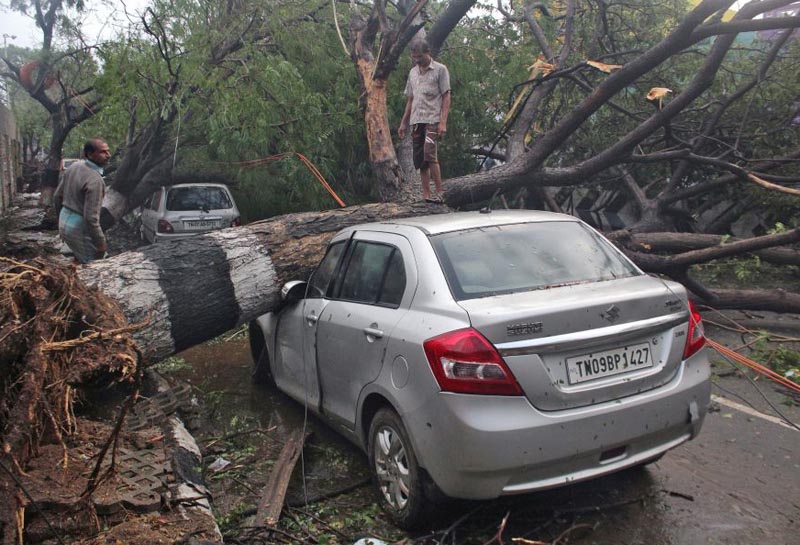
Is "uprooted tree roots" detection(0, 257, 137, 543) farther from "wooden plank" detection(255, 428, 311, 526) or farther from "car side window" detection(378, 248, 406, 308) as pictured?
"car side window" detection(378, 248, 406, 308)

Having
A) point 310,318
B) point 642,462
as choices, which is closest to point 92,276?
point 310,318

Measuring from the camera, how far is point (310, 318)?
463 centimetres

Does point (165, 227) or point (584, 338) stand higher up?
point (584, 338)

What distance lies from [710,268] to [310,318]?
7.58 meters

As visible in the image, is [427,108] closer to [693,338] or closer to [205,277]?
[205,277]

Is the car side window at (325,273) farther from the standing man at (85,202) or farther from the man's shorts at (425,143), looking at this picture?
the standing man at (85,202)

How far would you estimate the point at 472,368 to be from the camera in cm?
306

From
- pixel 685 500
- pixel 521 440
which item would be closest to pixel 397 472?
pixel 521 440

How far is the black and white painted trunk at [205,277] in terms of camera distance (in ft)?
15.9

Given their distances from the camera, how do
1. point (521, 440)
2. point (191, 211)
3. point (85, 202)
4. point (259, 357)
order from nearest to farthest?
point (521, 440), point (259, 357), point (85, 202), point (191, 211)

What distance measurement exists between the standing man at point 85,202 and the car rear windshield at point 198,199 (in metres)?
6.82

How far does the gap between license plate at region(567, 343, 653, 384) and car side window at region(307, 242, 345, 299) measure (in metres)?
2.02

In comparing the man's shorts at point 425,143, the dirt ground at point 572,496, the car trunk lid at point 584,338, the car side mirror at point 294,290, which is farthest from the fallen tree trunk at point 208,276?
the car trunk lid at point 584,338

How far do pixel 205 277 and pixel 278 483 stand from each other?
1.88m
